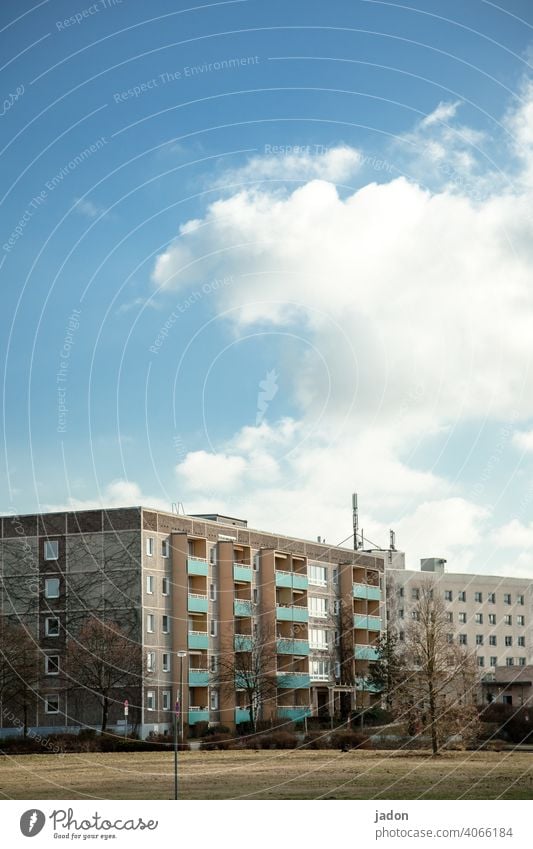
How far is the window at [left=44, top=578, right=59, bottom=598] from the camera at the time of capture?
4469 centimetres

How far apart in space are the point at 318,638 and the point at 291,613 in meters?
5.55

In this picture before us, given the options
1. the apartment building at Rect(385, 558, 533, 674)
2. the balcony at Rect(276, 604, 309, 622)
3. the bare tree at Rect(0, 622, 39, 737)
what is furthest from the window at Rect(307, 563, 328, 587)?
the bare tree at Rect(0, 622, 39, 737)

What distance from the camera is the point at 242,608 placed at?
5103cm

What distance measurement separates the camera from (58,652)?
44.6m

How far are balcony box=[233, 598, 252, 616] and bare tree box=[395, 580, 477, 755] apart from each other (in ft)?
52.9

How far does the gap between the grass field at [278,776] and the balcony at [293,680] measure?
16.3 metres

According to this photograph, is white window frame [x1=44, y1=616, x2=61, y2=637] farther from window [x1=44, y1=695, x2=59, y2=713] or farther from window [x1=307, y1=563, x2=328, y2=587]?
window [x1=307, y1=563, x2=328, y2=587]

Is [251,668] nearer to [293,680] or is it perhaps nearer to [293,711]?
[293,711]

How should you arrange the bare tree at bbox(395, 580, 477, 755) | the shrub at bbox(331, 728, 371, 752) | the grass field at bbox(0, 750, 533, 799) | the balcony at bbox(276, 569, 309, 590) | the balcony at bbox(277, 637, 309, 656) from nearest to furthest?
the grass field at bbox(0, 750, 533, 799) < the bare tree at bbox(395, 580, 477, 755) < the shrub at bbox(331, 728, 371, 752) < the balcony at bbox(277, 637, 309, 656) < the balcony at bbox(276, 569, 309, 590)

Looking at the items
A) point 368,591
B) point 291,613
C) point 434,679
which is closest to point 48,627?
point 291,613

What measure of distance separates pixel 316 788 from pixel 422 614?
53.1 ft
